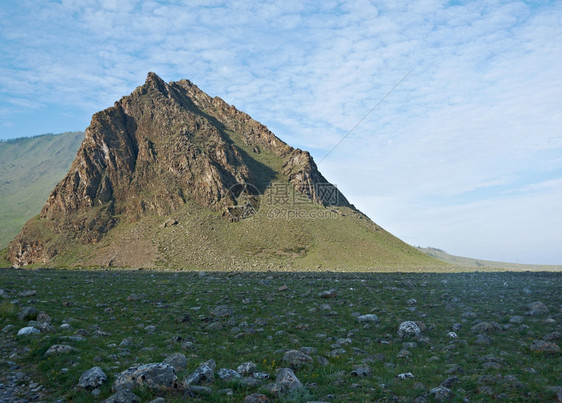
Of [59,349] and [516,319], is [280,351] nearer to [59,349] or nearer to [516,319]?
[59,349]

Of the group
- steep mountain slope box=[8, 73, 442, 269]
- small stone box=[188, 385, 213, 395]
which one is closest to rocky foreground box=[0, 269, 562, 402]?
small stone box=[188, 385, 213, 395]

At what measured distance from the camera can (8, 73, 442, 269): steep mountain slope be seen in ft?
307

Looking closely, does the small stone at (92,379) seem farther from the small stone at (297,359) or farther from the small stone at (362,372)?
the small stone at (362,372)

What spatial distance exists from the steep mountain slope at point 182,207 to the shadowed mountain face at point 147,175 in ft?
1.21

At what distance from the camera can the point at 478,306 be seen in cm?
2033

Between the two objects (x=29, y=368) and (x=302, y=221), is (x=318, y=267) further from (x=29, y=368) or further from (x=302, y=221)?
(x=29, y=368)

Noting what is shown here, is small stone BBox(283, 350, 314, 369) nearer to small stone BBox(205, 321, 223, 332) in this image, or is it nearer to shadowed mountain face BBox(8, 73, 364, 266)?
small stone BBox(205, 321, 223, 332)

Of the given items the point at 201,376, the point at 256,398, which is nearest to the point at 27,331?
the point at 201,376

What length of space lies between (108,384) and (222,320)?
9226 mm

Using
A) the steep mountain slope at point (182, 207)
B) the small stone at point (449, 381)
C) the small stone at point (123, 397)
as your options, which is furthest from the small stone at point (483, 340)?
the steep mountain slope at point (182, 207)

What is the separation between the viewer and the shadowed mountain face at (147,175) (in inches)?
4181

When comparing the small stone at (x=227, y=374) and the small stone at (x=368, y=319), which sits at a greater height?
the small stone at (x=368, y=319)

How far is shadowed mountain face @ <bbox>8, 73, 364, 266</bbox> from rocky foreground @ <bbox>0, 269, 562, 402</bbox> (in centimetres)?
8993

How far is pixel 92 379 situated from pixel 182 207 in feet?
347
